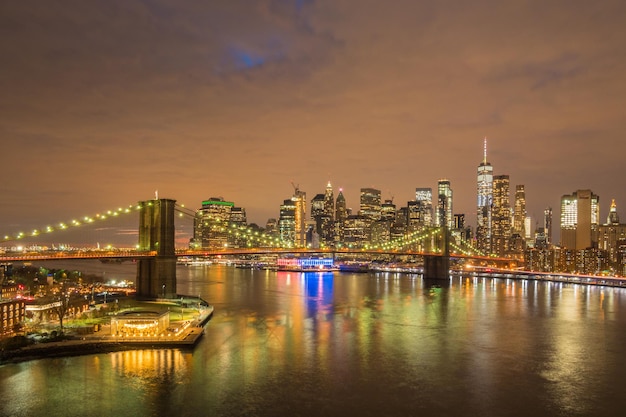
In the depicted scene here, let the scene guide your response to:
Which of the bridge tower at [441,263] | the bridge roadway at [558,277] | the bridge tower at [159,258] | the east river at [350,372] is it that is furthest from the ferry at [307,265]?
the east river at [350,372]

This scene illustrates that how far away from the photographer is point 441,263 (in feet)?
250

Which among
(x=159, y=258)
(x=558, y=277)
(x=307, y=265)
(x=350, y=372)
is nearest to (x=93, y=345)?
(x=350, y=372)

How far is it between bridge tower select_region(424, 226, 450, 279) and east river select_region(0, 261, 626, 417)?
38.4 metres

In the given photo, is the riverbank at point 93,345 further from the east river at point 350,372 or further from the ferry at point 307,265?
the ferry at point 307,265

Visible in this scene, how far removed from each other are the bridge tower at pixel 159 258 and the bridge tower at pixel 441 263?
4581 centimetres

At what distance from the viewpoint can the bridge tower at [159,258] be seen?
1543 inches

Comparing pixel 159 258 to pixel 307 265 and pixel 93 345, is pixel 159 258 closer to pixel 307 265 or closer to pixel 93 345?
pixel 93 345

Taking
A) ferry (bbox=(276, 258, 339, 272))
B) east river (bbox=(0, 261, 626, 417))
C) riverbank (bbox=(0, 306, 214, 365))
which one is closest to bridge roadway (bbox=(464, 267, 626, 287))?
ferry (bbox=(276, 258, 339, 272))

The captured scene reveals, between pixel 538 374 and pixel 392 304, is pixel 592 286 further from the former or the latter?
pixel 538 374

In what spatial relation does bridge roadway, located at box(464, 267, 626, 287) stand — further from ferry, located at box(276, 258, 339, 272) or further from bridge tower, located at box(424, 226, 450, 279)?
ferry, located at box(276, 258, 339, 272)

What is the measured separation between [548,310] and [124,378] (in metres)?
34.2

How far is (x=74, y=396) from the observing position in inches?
763

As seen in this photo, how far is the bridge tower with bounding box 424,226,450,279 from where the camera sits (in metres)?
75.8

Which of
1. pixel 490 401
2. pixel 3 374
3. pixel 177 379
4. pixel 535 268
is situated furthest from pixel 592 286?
pixel 3 374
